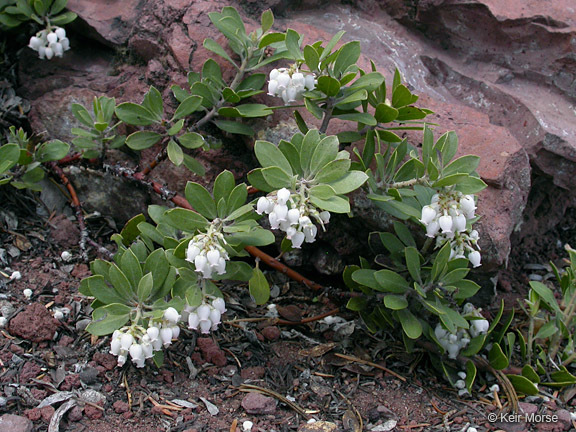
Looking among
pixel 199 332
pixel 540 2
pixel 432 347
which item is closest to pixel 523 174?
pixel 432 347

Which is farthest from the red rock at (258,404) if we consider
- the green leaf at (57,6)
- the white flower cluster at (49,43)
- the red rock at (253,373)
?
the green leaf at (57,6)

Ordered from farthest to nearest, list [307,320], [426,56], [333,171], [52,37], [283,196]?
1. [426,56]
2. [52,37]
3. [307,320]
4. [333,171]
5. [283,196]

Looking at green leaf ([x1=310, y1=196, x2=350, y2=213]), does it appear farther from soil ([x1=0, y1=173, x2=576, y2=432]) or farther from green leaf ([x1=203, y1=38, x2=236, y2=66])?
green leaf ([x1=203, y1=38, x2=236, y2=66])

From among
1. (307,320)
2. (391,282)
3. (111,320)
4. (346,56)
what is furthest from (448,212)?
(111,320)

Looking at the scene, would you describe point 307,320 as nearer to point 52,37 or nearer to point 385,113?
point 385,113

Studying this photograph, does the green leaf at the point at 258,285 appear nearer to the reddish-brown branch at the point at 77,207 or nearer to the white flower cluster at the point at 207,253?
the white flower cluster at the point at 207,253
